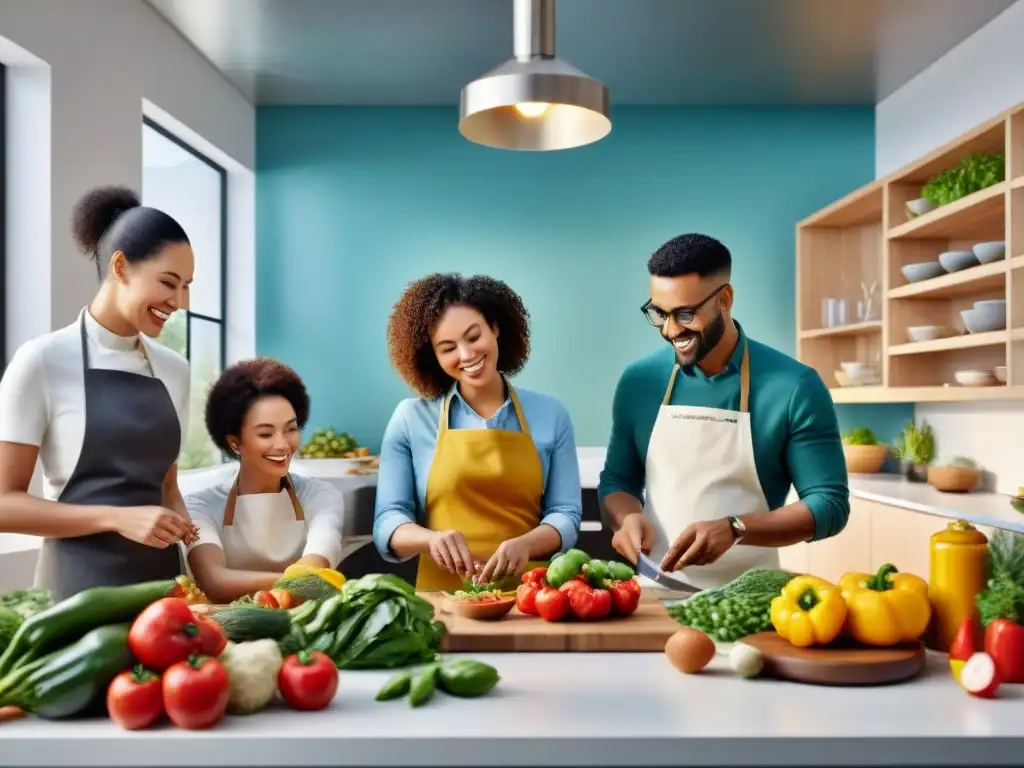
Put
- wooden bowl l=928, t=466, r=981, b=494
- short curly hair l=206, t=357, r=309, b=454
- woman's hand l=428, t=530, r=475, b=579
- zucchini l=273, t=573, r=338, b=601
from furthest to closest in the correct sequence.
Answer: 1. wooden bowl l=928, t=466, r=981, b=494
2. short curly hair l=206, t=357, r=309, b=454
3. woman's hand l=428, t=530, r=475, b=579
4. zucchini l=273, t=573, r=338, b=601

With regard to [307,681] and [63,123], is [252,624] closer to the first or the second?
[307,681]

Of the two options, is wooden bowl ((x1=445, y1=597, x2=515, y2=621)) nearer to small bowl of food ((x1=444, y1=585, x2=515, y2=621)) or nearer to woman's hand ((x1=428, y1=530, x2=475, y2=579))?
small bowl of food ((x1=444, y1=585, x2=515, y2=621))

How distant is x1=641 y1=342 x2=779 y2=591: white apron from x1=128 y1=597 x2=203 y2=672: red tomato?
141 cm

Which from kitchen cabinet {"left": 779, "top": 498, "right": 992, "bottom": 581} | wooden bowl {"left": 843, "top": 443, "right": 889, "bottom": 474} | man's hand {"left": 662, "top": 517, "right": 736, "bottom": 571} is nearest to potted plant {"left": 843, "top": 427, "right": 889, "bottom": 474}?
wooden bowl {"left": 843, "top": 443, "right": 889, "bottom": 474}

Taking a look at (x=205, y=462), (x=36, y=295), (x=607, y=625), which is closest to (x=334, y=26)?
(x=36, y=295)

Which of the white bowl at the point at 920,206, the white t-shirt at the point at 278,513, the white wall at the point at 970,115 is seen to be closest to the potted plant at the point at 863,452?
the white wall at the point at 970,115

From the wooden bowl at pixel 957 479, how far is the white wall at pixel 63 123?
360cm

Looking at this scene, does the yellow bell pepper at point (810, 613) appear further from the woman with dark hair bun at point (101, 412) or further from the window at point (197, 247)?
the window at point (197, 247)

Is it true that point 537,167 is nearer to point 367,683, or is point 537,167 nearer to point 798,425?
point 798,425

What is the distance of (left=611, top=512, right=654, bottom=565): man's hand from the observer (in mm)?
2221

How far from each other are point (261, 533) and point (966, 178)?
3.17 m

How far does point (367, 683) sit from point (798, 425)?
1.31m

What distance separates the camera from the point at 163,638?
4.15 feet

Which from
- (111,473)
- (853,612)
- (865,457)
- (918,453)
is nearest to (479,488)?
(111,473)
